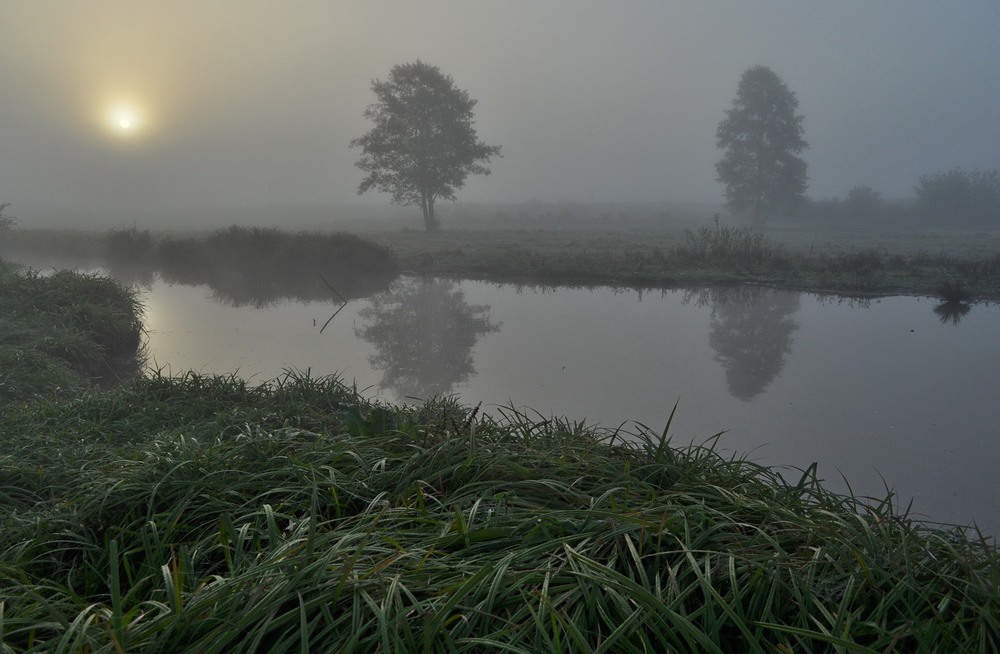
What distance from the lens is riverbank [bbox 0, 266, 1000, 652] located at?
88 cm

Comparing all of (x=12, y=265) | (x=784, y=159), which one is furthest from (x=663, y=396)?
(x=784, y=159)

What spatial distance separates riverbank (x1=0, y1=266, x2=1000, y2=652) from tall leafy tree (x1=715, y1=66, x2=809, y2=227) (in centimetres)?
1751

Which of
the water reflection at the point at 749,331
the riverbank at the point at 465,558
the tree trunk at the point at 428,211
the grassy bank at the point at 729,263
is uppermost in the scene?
the tree trunk at the point at 428,211

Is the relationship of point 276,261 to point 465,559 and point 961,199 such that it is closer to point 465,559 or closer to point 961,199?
point 465,559

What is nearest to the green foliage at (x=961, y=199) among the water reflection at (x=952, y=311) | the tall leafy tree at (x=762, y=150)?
the tall leafy tree at (x=762, y=150)

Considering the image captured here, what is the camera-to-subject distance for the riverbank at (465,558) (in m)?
0.88

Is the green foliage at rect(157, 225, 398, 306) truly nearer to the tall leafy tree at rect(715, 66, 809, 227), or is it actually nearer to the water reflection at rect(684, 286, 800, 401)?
the water reflection at rect(684, 286, 800, 401)

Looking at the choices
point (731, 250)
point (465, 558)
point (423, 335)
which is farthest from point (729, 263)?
point (465, 558)

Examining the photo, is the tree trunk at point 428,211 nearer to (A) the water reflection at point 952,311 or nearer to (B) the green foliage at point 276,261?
(B) the green foliage at point 276,261

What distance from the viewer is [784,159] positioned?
1752cm

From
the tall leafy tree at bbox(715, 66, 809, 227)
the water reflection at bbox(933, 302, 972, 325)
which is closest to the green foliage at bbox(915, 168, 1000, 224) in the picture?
the tall leafy tree at bbox(715, 66, 809, 227)

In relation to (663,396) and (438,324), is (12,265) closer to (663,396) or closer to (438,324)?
(438,324)

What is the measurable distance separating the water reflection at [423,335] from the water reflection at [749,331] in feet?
5.74

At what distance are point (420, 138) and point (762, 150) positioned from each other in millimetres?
9884
